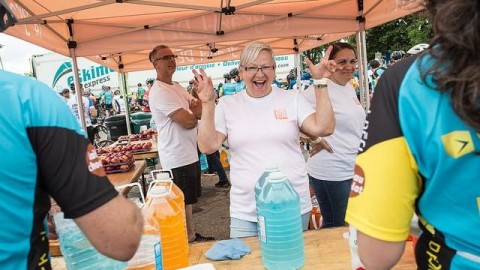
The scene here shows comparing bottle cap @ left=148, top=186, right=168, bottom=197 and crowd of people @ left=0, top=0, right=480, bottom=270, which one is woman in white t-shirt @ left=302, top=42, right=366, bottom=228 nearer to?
bottle cap @ left=148, top=186, right=168, bottom=197

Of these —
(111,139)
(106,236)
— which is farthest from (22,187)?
(111,139)

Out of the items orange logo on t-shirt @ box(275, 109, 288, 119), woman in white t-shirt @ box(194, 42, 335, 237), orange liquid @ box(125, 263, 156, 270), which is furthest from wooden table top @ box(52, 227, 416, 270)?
orange logo on t-shirt @ box(275, 109, 288, 119)

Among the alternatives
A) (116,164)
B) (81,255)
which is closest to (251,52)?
(81,255)

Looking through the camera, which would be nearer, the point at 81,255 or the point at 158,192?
the point at 81,255

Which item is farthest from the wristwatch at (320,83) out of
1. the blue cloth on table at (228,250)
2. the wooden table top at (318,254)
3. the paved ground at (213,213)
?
the paved ground at (213,213)

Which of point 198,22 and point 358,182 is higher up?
point 198,22

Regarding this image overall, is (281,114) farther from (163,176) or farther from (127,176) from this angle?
(127,176)

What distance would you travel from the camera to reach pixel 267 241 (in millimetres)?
1562

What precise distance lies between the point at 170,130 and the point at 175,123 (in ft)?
0.28

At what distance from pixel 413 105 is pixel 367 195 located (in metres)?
0.20

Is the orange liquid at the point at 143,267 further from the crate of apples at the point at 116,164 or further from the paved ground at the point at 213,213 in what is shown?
the paved ground at the point at 213,213

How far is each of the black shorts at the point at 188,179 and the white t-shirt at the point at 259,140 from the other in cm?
172

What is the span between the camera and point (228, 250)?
169cm

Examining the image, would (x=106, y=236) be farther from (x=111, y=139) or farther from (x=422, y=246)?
(x=111, y=139)
